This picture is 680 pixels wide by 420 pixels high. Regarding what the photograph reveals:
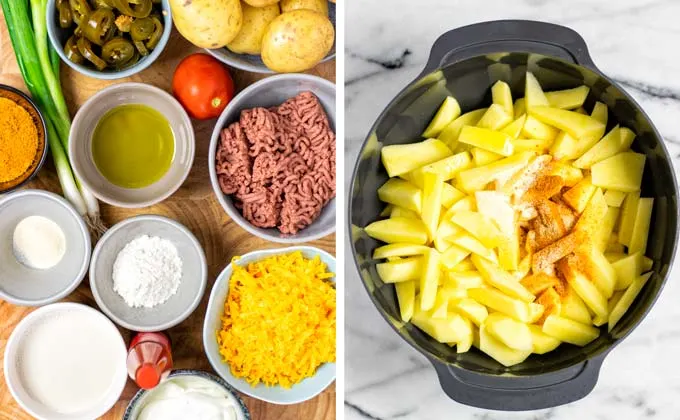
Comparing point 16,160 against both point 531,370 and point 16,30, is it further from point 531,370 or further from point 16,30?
point 531,370

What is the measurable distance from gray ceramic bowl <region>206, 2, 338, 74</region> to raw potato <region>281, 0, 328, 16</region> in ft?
0.14

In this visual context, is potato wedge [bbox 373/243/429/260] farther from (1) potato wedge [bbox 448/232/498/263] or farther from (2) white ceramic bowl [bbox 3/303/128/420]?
(2) white ceramic bowl [bbox 3/303/128/420]

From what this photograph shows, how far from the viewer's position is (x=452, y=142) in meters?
1.09

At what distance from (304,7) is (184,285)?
0.48 metres

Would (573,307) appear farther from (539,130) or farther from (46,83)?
(46,83)

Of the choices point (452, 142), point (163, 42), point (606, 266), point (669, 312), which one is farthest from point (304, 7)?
point (669, 312)

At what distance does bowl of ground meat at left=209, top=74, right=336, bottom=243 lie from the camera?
4.39ft

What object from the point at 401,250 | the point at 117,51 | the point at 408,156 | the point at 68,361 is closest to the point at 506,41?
the point at 408,156

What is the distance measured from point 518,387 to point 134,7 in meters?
0.78

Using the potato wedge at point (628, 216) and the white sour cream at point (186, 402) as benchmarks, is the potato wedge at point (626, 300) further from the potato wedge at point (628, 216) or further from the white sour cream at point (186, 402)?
the white sour cream at point (186, 402)

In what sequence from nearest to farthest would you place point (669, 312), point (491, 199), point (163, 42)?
point (491, 199) → point (669, 312) → point (163, 42)

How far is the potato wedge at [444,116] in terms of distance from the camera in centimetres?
108

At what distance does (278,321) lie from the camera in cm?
135

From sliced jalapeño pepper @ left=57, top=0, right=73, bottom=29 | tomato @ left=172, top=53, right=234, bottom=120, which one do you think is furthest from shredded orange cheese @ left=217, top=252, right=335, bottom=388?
sliced jalapeño pepper @ left=57, top=0, right=73, bottom=29
